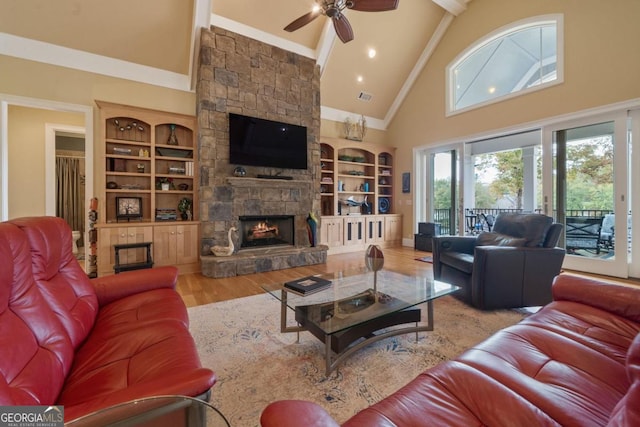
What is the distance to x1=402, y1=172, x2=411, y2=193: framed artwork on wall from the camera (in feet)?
21.5

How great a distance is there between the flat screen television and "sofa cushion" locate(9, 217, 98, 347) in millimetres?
2907

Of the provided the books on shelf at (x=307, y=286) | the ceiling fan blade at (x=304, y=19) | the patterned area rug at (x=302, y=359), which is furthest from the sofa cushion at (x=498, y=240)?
the ceiling fan blade at (x=304, y=19)

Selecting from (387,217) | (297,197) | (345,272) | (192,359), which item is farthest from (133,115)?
(387,217)

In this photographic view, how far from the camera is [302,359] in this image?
1873 mm

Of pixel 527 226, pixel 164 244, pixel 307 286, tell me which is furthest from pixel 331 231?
pixel 307 286

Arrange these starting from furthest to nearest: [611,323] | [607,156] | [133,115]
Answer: [133,115]
[607,156]
[611,323]

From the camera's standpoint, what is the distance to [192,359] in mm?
1104

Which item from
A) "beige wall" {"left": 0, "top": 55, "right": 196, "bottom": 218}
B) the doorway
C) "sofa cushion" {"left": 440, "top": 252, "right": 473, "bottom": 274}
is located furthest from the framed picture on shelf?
"sofa cushion" {"left": 440, "top": 252, "right": 473, "bottom": 274}

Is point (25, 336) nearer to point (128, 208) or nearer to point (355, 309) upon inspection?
point (355, 309)

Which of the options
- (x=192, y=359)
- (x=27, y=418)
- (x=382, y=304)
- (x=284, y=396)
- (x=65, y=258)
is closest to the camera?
(x=27, y=418)

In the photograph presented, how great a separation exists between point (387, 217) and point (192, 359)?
19.3 ft

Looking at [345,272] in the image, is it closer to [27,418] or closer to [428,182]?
[27,418]

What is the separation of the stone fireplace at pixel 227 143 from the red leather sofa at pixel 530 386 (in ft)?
11.4

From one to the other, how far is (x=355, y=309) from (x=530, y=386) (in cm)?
102
